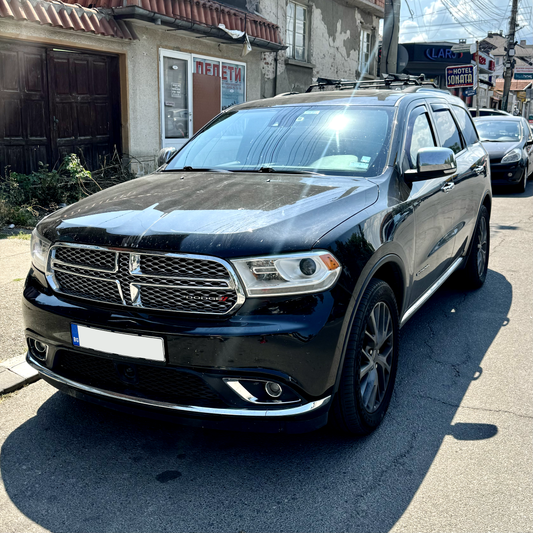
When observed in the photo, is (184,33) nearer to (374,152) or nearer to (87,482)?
(374,152)

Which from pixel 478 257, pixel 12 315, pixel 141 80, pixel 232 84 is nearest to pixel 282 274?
pixel 12 315

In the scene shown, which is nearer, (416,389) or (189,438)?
(189,438)

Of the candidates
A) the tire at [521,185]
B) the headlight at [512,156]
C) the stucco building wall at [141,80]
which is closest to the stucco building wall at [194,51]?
the stucco building wall at [141,80]

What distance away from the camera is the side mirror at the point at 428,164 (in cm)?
347

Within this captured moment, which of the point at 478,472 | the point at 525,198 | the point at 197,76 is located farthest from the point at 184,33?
the point at 478,472

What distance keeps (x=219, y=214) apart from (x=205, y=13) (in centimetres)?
950

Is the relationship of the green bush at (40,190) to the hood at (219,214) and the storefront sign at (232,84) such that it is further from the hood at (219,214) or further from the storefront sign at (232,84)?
the storefront sign at (232,84)

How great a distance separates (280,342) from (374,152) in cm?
161

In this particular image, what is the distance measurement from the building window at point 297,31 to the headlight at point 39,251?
46.8ft

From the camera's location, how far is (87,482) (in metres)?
2.62

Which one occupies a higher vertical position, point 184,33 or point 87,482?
point 184,33

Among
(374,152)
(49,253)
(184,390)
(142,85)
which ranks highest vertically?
(142,85)

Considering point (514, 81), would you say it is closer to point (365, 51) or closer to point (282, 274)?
point (365, 51)

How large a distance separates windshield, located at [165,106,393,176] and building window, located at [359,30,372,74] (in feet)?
57.2
